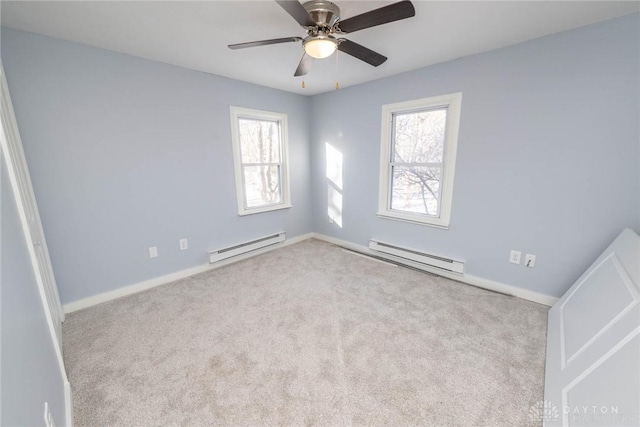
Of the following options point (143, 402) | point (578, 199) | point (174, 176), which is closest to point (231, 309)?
point (143, 402)

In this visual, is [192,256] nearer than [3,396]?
No

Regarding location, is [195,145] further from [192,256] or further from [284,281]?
[284,281]

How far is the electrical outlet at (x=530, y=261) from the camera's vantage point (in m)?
2.34

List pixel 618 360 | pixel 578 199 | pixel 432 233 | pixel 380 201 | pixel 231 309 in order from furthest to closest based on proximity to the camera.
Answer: pixel 380 201
pixel 432 233
pixel 231 309
pixel 578 199
pixel 618 360

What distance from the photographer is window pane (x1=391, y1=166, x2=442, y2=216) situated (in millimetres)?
2953

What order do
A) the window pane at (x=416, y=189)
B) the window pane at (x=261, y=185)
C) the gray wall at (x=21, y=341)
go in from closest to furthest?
the gray wall at (x=21, y=341) < the window pane at (x=416, y=189) < the window pane at (x=261, y=185)

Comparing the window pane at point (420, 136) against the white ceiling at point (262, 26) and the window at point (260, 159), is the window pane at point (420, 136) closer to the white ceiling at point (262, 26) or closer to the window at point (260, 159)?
the white ceiling at point (262, 26)

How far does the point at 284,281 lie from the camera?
2852 mm

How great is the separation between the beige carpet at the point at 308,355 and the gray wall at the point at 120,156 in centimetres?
49

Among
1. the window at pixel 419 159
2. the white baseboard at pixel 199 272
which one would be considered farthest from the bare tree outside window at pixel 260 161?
the window at pixel 419 159

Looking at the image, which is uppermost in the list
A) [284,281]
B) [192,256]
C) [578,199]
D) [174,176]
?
[174,176]

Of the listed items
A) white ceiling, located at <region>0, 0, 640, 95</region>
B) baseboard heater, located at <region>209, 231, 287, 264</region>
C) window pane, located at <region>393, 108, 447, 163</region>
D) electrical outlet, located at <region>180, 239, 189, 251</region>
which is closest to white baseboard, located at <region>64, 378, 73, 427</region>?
electrical outlet, located at <region>180, 239, 189, 251</region>

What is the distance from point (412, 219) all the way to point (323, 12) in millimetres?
2305

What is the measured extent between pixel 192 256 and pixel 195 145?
4.24ft
